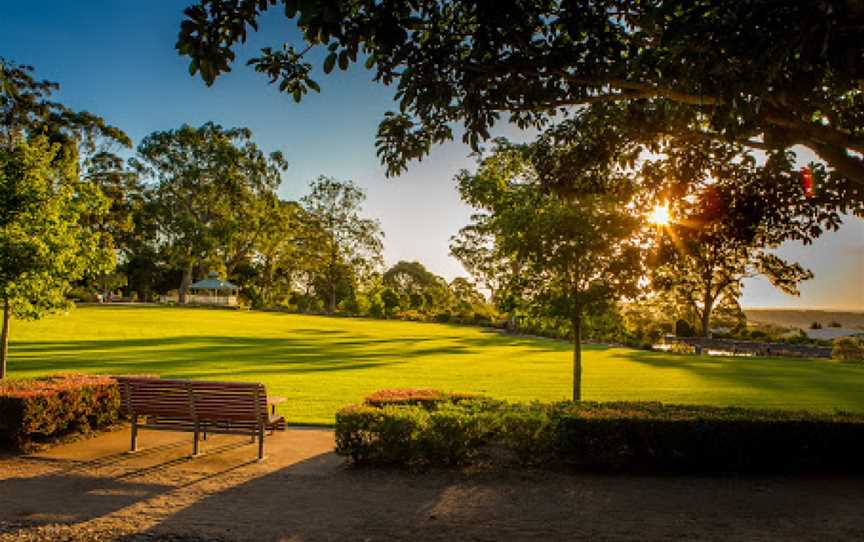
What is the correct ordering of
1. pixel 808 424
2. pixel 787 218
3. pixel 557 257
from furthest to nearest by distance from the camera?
pixel 557 257 < pixel 787 218 < pixel 808 424

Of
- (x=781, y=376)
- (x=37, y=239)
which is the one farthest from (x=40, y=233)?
(x=781, y=376)

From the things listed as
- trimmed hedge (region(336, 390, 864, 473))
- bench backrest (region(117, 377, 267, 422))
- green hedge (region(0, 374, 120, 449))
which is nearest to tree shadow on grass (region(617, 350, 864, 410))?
trimmed hedge (region(336, 390, 864, 473))

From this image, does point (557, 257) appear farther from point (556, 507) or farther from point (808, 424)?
point (556, 507)

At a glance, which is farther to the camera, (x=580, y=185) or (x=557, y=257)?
(x=557, y=257)

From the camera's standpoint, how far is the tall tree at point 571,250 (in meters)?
12.2

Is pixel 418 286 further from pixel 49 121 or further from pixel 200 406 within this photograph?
pixel 200 406

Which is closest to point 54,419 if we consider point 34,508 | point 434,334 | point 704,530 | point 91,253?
point 34,508

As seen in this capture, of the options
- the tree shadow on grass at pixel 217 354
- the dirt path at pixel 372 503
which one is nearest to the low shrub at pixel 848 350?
the tree shadow on grass at pixel 217 354

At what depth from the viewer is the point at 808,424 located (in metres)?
8.51

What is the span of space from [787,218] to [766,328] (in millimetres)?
56050

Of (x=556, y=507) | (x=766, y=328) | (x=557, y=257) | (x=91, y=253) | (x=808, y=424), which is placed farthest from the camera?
(x=766, y=328)

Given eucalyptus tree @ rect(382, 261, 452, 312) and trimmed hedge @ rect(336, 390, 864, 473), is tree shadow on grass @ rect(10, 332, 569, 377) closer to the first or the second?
trimmed hedge @ rect(336, 390, 864, 473)

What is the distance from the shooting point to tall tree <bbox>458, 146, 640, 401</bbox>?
40.1 feet

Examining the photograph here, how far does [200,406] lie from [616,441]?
6.15 metres
